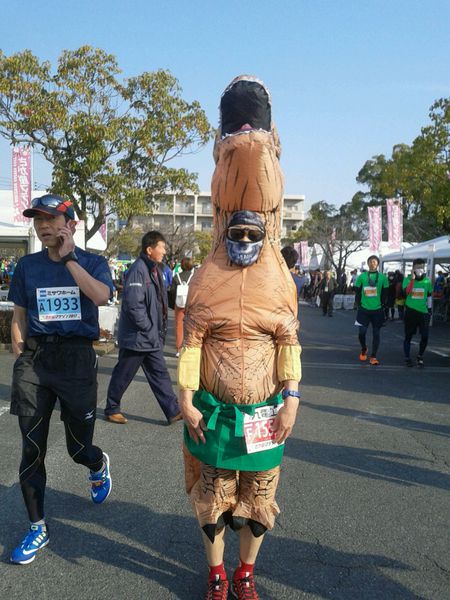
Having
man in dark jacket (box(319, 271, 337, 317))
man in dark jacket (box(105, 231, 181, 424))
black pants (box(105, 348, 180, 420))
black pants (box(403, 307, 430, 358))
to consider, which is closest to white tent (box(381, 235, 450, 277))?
man in dark jacket (box(319, 271, 337, 317))

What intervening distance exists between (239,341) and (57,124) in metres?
10.9

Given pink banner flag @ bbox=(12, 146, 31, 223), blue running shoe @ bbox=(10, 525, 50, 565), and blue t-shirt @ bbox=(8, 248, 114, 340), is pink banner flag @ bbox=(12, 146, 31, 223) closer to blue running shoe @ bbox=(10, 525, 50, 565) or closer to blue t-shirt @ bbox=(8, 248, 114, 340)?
blue t-shirt @ bbox=(8, 248, 114, 340)

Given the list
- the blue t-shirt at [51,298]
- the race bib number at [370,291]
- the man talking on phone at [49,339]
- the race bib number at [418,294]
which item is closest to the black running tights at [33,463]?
the man talking on phone at [49,339]

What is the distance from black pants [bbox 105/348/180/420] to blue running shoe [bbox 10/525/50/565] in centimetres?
259

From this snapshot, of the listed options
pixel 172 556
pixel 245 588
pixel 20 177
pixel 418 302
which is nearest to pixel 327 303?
pixel 418 302

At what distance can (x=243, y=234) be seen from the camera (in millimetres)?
2607

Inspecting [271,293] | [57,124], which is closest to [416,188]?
[57,124]

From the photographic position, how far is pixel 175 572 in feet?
9.66

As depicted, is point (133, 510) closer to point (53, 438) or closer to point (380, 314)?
point (53, 438)

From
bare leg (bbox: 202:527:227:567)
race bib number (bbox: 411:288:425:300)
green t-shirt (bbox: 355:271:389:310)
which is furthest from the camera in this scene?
green t-shirt (bbox: 355:271:389:310)

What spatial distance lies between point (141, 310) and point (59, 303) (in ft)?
8.44

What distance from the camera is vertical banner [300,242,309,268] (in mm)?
35906

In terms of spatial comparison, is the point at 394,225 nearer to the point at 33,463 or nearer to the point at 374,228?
the point at 374,228

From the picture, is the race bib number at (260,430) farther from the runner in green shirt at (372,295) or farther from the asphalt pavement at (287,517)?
the runner in green shirt at (372,295)
